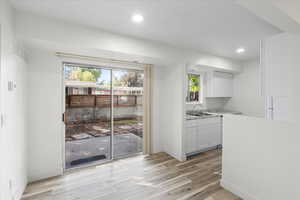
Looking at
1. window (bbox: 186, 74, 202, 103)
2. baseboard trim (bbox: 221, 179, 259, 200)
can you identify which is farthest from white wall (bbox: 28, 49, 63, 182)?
window (bbox: 186, 74, 202, 103)

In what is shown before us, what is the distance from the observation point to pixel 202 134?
3.71 metres

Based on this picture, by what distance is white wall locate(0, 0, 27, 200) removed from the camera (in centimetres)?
149

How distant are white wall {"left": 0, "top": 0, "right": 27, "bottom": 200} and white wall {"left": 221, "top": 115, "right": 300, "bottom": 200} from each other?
2763 millimetres

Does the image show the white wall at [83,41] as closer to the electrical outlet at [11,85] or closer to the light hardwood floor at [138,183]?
the electrical outlet at [11,85]

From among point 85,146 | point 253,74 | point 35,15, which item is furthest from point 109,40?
point 253,74

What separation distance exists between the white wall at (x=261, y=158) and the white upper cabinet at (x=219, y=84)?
7.29ft

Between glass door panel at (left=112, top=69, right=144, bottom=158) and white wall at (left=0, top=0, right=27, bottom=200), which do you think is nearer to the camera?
white wall at (left=0, top=0, right=27, bottom=200)

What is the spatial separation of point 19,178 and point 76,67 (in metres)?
1.96

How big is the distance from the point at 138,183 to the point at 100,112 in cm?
174

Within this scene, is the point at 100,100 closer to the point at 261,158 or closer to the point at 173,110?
the point at 173,110

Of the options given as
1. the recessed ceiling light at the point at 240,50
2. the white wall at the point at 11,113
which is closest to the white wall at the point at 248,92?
the recessed ceiling light at the point at 240,50

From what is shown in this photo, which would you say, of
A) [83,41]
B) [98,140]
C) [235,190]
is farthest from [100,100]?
[235,190]

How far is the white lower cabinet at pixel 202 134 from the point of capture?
3.48 m

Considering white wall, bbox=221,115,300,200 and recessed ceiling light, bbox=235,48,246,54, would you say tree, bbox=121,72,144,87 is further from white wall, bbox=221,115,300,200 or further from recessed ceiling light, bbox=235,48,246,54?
recessed ceiling light, bbox=235,48,246,54
